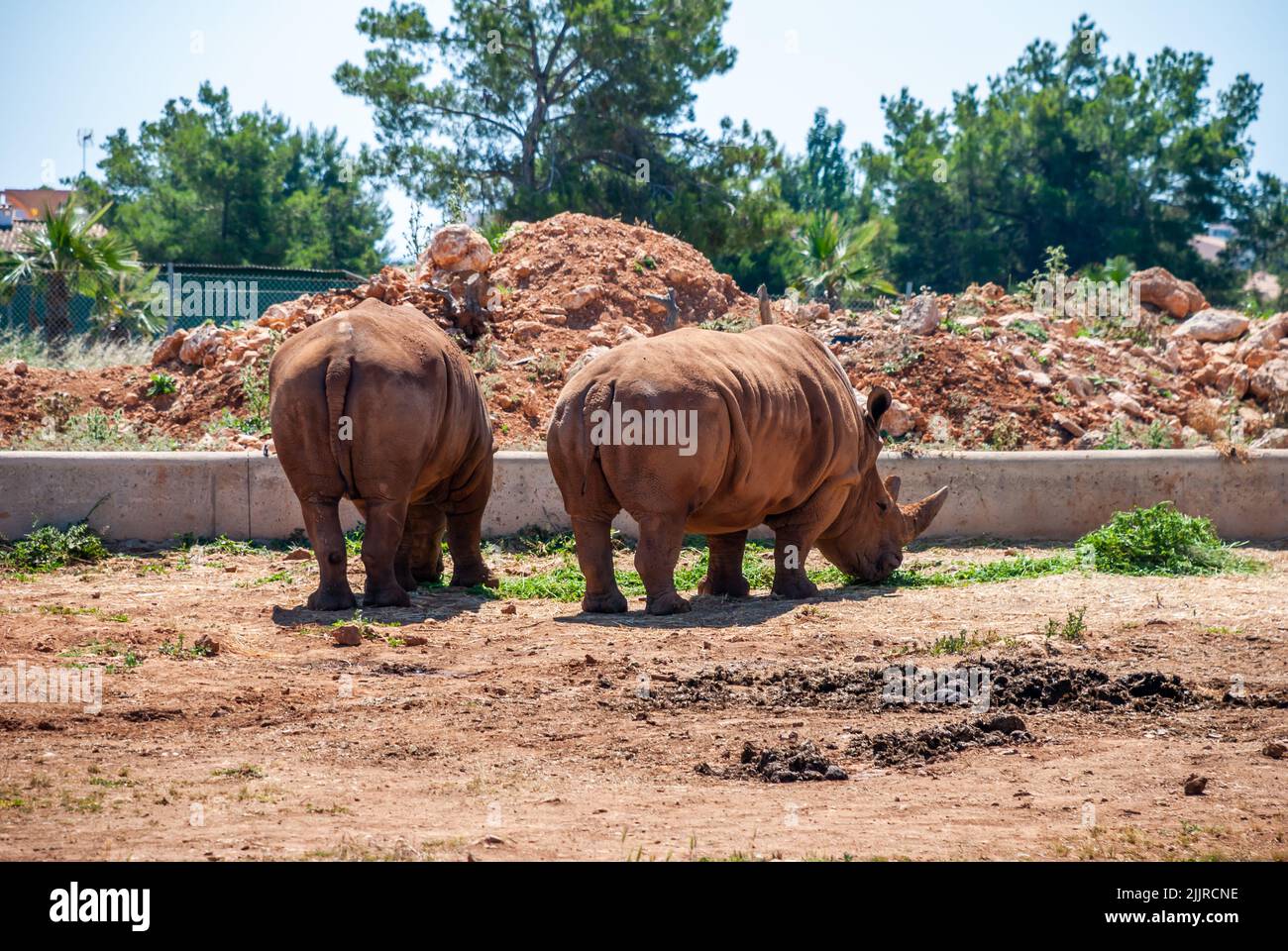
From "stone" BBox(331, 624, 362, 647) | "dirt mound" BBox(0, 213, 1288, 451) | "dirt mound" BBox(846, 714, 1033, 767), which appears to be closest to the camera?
"dirt mound" BBox(846, 714, 1033, 767)

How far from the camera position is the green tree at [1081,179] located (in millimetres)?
42875

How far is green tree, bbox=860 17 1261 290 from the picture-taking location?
42875 mm

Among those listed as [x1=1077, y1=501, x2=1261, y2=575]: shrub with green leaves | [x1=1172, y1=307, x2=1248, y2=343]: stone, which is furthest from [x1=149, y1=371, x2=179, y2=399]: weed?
[x1=1172, y1=307, x2=1248, y2=343]: stone

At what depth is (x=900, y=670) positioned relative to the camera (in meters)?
7.94

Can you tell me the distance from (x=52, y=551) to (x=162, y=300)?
15613 millimetres

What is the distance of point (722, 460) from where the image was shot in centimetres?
975

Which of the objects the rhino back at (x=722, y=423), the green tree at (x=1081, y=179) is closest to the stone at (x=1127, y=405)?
the rhino back at (x=722, y=423)

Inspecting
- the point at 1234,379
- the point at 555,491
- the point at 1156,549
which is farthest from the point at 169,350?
the point at 1234,379

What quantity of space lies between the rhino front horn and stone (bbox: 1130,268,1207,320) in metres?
13.7

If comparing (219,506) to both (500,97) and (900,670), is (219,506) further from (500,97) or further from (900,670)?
(500,97)
